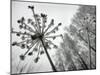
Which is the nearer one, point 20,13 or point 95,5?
point 20,13

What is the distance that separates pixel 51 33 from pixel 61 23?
20 centimetres

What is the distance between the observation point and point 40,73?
90.7 inches


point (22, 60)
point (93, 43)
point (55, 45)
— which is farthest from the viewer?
point (93, 43)

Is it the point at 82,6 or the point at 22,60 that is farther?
the point at 82,6

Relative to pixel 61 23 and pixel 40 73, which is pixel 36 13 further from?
pixel 40 73

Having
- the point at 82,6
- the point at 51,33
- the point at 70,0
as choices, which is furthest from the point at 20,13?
the point at 82,6

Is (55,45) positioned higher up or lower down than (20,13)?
lower down

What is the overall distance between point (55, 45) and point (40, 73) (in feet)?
1.38

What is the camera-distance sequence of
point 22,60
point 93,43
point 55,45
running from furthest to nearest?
1. point 93,43
2. point 55,45
3. point 22,60

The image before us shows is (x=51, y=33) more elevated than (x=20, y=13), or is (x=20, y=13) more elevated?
(x=20, y=13)

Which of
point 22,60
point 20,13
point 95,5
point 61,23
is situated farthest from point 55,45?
point 95,5

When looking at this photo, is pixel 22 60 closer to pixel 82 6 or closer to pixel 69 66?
pixel 69 66

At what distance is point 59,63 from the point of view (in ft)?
7.79

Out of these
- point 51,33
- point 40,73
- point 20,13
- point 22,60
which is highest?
point 20,13
